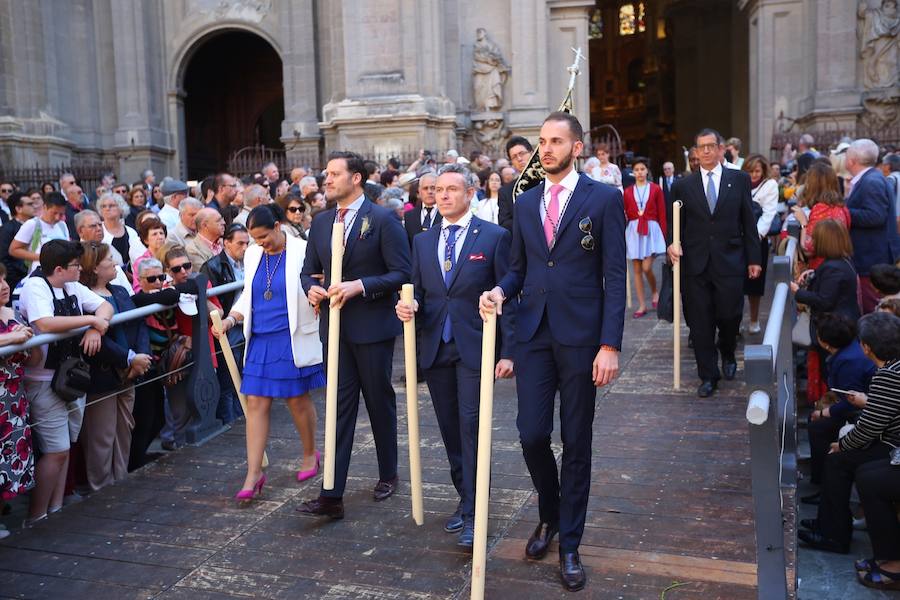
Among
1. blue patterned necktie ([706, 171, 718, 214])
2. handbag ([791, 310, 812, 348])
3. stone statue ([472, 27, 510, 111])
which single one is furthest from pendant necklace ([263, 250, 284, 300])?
stone statue ([472, 27, 510, 111])

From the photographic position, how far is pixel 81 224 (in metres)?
8.39

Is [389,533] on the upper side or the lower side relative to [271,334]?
lower

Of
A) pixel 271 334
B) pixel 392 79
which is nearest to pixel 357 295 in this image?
pixel 271 334

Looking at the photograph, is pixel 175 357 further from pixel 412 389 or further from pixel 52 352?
pixel 412 389

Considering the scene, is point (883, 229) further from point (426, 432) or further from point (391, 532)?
point (391, 532)

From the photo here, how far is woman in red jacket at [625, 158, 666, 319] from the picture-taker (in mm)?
12016

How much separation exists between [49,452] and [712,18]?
3081cm

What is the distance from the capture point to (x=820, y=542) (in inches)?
247

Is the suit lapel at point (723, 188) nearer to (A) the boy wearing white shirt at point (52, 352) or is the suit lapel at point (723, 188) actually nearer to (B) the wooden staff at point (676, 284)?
(B) the wooden staff at point (676, 284)

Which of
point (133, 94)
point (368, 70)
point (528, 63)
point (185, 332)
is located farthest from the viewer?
point (133, 94)

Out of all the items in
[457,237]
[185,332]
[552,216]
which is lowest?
[185,332]

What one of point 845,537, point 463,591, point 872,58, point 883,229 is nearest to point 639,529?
point 463,591

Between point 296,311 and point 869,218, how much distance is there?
5.69m

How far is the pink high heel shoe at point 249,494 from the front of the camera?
5863mm
